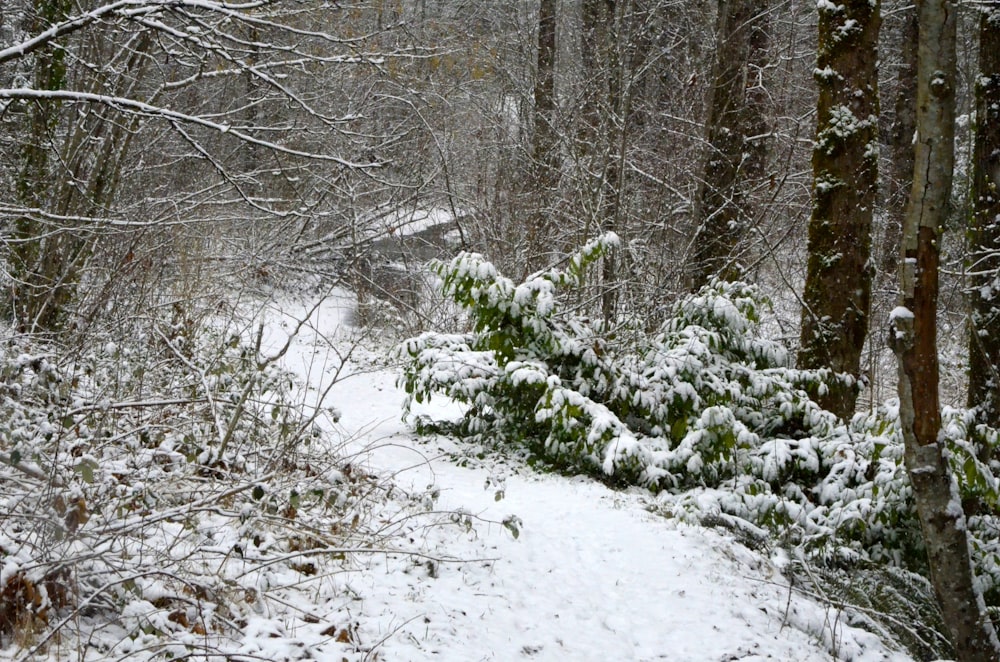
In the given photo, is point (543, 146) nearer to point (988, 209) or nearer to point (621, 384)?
point (621, 384)

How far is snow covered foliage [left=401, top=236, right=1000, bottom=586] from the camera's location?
5629 mm

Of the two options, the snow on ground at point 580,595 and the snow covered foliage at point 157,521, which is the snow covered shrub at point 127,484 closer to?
the snow covered foliage at point 157,521

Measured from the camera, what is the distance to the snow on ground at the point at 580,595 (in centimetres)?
395

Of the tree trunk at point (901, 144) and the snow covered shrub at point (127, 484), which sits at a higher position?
the tree trunk at point (901, 144)

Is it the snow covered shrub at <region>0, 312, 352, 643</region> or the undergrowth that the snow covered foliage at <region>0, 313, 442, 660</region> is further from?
the undergrowth

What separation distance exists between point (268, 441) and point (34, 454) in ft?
5.75

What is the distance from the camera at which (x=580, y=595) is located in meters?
4.66

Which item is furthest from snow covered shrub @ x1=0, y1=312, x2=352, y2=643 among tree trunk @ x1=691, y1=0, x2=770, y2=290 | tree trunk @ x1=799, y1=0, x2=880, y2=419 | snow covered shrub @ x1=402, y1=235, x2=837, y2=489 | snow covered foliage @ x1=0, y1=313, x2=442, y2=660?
tree trunk @ x1=691, y1=0, x2=770, y2=290

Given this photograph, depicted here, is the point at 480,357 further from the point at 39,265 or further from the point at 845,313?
the point at 39,265

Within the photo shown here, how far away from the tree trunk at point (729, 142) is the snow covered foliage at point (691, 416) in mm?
1487

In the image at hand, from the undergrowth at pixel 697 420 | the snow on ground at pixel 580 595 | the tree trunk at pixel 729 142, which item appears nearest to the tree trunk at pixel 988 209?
the undergrowth at pixel 697 420

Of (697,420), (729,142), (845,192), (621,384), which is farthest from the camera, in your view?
(729,142)

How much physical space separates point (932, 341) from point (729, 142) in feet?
20.8

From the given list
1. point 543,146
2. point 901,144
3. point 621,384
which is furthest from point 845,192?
point 901,144
